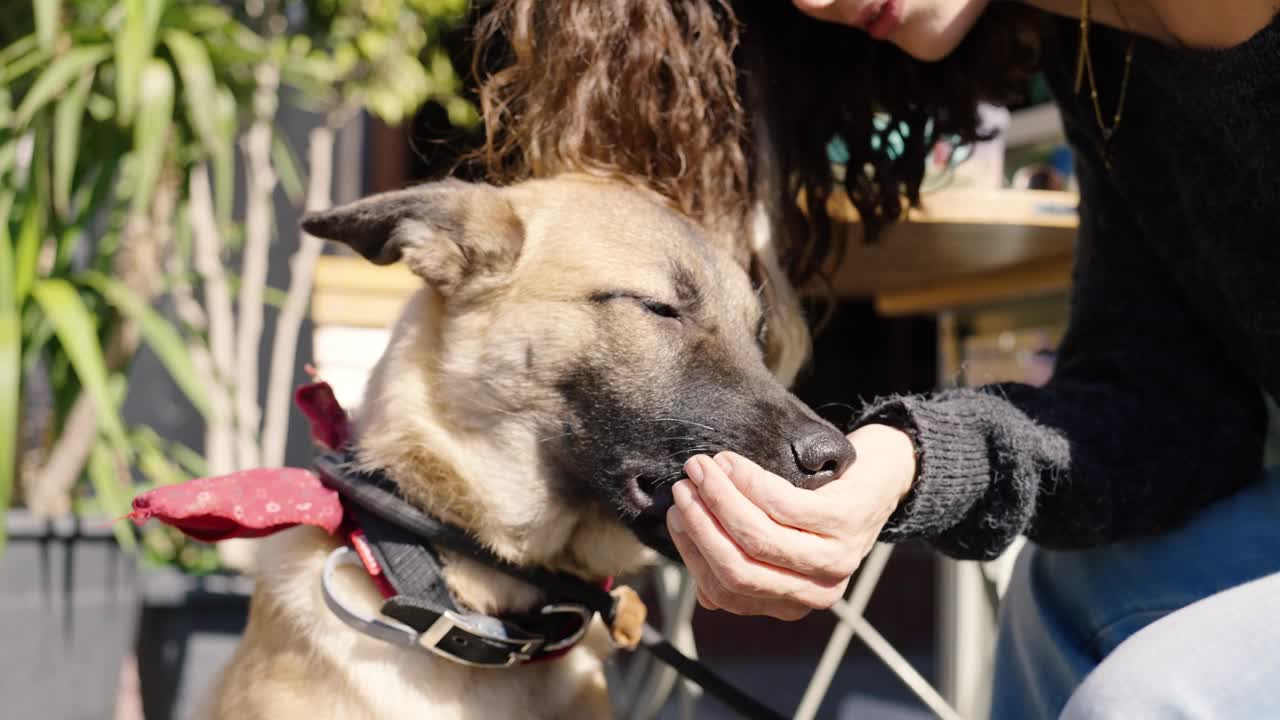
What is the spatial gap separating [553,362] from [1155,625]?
0.76m

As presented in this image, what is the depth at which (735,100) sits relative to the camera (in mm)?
1527

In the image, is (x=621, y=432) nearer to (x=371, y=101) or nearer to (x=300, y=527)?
(x=300, y=527)

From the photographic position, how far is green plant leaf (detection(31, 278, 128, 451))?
2.00 m

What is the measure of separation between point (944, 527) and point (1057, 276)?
1.12 m

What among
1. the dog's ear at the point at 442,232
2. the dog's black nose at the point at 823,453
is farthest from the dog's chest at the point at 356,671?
the dog's black nose at the point at 823,453

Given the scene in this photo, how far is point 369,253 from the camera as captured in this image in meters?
1.41

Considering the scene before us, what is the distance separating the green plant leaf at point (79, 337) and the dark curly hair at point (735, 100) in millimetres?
895

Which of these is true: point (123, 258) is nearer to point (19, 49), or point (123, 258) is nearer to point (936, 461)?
point (19, 49)

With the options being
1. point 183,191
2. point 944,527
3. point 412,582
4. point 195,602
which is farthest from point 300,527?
point 183,191

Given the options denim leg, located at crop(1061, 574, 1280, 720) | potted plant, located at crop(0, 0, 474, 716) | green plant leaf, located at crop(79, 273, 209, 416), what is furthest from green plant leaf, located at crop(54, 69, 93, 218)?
denim leg, located at crop(1061, 574, 1280, 720)

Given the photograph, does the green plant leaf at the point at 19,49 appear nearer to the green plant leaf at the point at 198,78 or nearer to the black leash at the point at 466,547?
the green plant leaf at the point at 198,78

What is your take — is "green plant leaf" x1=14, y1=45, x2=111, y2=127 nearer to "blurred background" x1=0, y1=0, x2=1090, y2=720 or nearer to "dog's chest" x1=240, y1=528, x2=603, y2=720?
"blurred background" x1=0, y1=0, x2=1090, y2=720

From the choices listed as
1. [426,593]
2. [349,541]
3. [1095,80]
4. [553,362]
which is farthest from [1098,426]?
[349,541]

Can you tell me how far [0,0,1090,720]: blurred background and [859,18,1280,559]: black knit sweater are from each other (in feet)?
0.93
